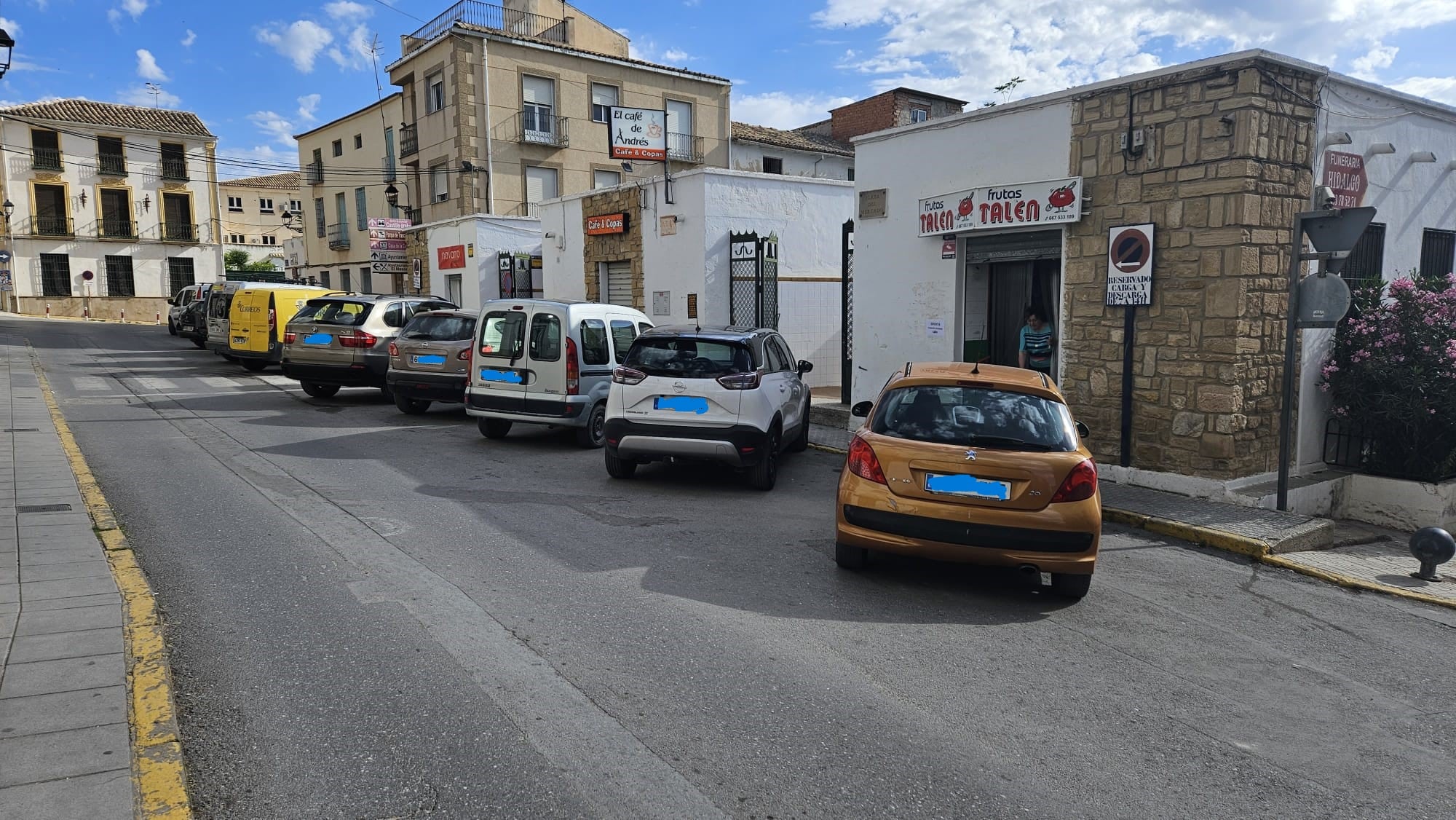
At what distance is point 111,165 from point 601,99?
105ft

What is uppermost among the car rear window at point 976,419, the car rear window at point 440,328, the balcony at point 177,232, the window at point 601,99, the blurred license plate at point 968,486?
the window at point 601,99

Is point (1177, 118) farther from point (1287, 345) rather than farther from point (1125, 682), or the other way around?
point (1125, 682)

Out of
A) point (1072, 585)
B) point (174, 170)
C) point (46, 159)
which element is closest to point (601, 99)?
point (1072, 585)

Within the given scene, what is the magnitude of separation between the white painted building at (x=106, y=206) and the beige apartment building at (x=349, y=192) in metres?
8.60

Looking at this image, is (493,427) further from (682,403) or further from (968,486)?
(968,486)

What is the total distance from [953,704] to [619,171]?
3120cm

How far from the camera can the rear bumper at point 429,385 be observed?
12.6 meters

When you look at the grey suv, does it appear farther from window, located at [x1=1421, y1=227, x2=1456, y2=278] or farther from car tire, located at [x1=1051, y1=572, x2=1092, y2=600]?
window, located at [x1=1421, y1=227, x2=1456, y2=278]

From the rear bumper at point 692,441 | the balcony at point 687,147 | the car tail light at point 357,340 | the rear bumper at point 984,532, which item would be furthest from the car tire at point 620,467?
the balcony at point 687,147

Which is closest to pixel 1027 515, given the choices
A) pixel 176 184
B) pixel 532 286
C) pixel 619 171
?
pixel 532 286

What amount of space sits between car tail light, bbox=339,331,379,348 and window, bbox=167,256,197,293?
4345 centimetres

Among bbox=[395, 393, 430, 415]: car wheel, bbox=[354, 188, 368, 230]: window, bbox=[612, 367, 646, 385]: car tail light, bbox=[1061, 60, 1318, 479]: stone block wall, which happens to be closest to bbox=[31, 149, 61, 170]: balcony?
bbox=[354, 188, 368, 230]: window

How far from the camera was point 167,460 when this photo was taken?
31.3 feet

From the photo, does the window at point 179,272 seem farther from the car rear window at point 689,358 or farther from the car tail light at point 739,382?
the car tail light at point 739,382
